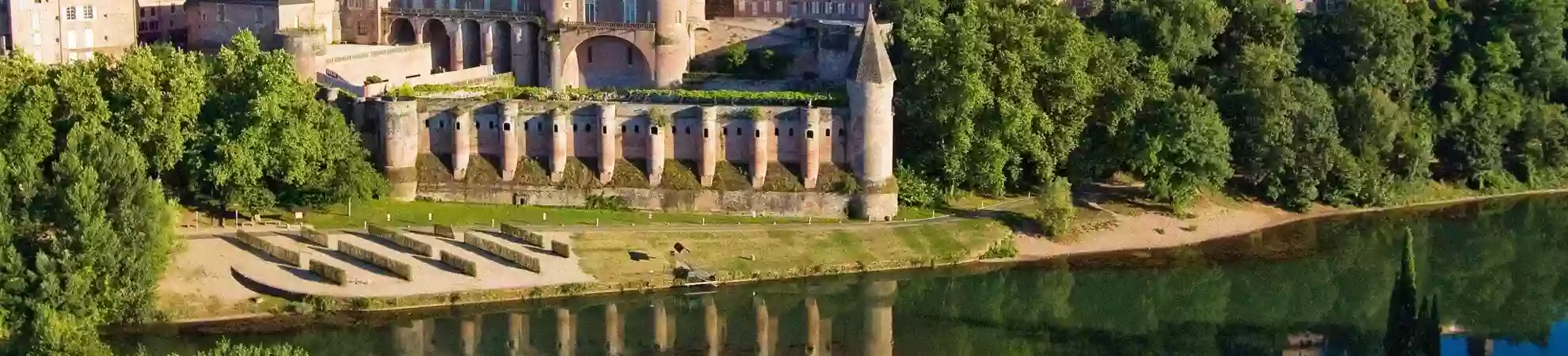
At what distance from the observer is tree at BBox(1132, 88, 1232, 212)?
108 meters

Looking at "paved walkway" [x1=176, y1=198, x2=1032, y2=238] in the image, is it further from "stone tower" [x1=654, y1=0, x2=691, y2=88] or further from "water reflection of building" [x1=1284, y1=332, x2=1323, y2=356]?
"water reflection of building" [x1=1284, y1=332, x2=1323, y2=356]

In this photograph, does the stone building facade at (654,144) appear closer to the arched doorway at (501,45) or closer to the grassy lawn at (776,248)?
the grassy lawn at (776,248)

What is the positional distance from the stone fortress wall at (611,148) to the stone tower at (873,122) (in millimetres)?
461

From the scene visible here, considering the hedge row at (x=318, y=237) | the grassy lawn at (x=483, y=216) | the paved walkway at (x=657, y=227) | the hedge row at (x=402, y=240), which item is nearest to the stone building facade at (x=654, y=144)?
the grassy lawn at (x=483, y=216)

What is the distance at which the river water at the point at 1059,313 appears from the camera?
8638 cm

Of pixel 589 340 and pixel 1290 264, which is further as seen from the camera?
pixel 1290 264

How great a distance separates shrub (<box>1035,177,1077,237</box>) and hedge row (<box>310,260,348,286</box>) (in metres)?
27.9

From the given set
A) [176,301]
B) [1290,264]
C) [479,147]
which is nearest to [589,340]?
[176,301]

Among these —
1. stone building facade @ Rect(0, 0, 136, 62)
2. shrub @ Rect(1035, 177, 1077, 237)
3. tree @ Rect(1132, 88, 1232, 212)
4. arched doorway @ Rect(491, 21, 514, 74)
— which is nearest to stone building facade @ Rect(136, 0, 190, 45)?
stone building facade @ Rect(0, 0, 136, 62)

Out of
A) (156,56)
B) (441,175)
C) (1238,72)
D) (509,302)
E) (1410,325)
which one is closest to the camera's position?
(1410,325)

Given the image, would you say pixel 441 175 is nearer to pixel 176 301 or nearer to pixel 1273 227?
pixel 176 301

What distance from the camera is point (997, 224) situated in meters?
104

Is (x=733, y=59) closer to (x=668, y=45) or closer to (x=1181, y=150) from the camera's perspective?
(x=668, y=45)

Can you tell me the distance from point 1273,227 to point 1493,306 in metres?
15.9
